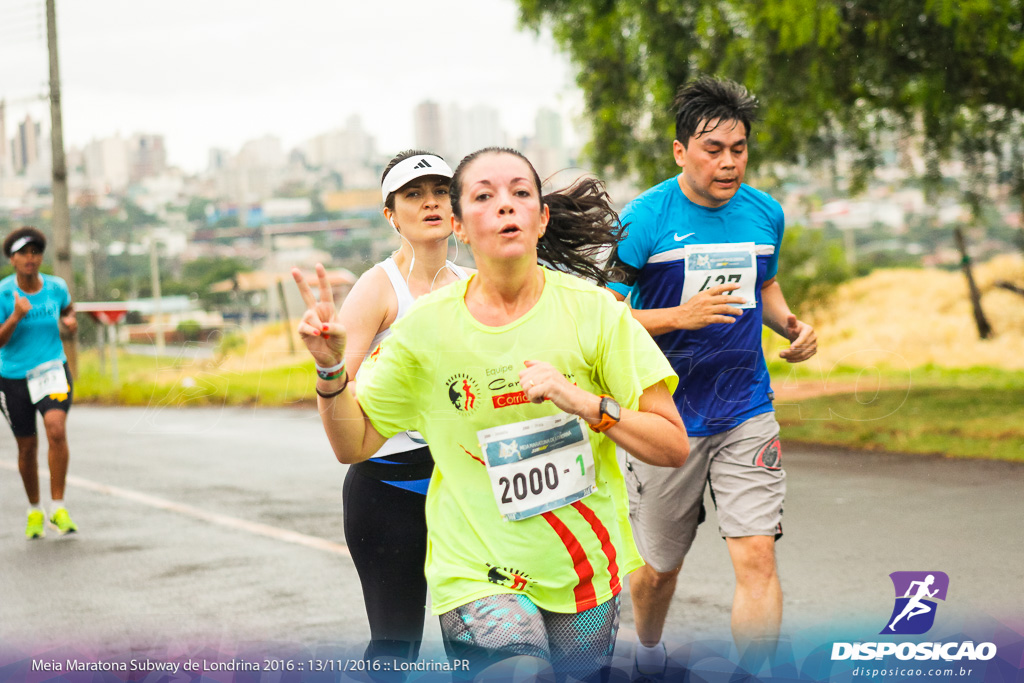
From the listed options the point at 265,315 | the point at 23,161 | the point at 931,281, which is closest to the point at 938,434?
the point at 931,281

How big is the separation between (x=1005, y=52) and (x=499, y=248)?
7.55 meters

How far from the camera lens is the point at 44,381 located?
7.57 m

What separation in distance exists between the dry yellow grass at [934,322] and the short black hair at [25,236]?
8528 mm

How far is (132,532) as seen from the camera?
295 inches

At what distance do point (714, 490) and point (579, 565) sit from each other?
1.40 meters

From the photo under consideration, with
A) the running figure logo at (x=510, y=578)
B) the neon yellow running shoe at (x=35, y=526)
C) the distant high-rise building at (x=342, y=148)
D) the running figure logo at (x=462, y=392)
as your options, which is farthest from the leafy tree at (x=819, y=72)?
the running figure logo at (x=510, y=578)

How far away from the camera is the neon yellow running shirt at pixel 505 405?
2.78 meters

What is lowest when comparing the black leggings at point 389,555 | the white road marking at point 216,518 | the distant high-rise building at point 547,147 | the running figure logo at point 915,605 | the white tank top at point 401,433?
the white road marking at point 216,518

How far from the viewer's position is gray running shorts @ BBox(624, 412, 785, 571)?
13.0ft

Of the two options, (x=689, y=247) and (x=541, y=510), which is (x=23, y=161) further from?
(x=541, y=510)

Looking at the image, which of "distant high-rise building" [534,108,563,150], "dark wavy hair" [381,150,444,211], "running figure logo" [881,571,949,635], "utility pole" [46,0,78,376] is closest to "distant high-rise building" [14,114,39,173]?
"distant high-rise building" [534,108,563,150]

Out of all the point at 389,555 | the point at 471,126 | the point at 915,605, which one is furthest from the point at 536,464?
the point at 471,126

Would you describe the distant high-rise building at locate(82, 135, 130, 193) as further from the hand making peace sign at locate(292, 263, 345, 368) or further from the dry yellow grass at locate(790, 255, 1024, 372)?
the dry yellow grass at locate(790, 255, 1024, 372)

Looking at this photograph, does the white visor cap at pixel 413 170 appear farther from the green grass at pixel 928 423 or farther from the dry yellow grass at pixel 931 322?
the dry yellow grass at pixel 931 322
